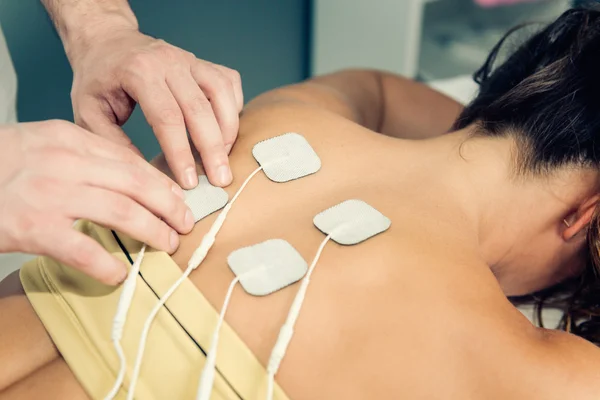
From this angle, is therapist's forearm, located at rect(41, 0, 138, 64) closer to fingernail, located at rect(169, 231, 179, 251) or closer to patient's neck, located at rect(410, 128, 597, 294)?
fingernail, located at rect(169, 231, 179, 251)

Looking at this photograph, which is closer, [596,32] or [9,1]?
[596,32]

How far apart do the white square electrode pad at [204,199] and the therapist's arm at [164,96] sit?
0.04 feet

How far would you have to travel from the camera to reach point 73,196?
2.13 ft

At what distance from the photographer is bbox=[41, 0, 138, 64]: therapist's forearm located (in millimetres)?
991

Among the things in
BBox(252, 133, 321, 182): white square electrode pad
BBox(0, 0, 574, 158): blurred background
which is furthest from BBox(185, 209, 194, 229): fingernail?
BBox(0, 0, 574, 158): blurred background

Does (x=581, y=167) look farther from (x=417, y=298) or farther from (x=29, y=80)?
(x=29, y=80)

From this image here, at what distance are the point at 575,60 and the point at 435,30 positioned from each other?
1407 mm

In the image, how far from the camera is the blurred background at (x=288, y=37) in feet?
4.61

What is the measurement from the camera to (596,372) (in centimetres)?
68

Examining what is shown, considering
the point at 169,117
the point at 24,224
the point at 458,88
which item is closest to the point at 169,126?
the point at 169,117

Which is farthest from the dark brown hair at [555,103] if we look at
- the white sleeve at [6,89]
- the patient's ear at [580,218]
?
the white sleeve at [6,89]

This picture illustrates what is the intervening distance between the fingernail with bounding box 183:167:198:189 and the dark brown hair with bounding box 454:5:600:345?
1.55 ft

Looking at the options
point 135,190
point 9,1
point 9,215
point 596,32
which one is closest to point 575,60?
point 596,32

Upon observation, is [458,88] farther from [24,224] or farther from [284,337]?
[24,224]
